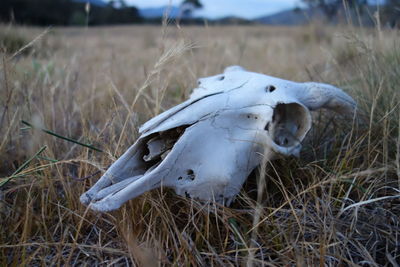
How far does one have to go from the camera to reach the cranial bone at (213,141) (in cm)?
130

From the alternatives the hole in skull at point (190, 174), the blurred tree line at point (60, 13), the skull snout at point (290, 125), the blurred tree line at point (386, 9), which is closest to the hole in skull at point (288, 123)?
the skull snout at point (290, 125)

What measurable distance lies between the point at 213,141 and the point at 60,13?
20485 mm

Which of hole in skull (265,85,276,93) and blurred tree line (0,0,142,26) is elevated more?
blurred tree line (0,0,142,26)

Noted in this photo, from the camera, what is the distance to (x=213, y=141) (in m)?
1.42

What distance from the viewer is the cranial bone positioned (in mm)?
1305

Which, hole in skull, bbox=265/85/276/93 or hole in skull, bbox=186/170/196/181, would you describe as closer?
hole in skull, bbox=186/170/196/181

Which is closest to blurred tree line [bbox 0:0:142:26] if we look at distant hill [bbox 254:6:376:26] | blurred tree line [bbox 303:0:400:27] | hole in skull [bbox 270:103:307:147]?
distant hill [bbox 254:6:376:26]

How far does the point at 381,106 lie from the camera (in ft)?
6.22

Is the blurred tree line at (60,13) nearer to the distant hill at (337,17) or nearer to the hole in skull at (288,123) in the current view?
the distant hill at (337,17)

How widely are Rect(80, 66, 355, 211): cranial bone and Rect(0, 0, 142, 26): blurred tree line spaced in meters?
14.2

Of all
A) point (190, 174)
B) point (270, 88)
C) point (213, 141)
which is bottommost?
point (190, 174)

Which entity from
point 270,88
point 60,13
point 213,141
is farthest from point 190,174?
A: point 60,13

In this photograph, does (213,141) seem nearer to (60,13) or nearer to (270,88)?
(270,88)

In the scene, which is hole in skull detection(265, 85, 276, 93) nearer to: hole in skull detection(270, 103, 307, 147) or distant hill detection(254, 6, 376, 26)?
hole in skull detection(270, 103, 307, 147)
